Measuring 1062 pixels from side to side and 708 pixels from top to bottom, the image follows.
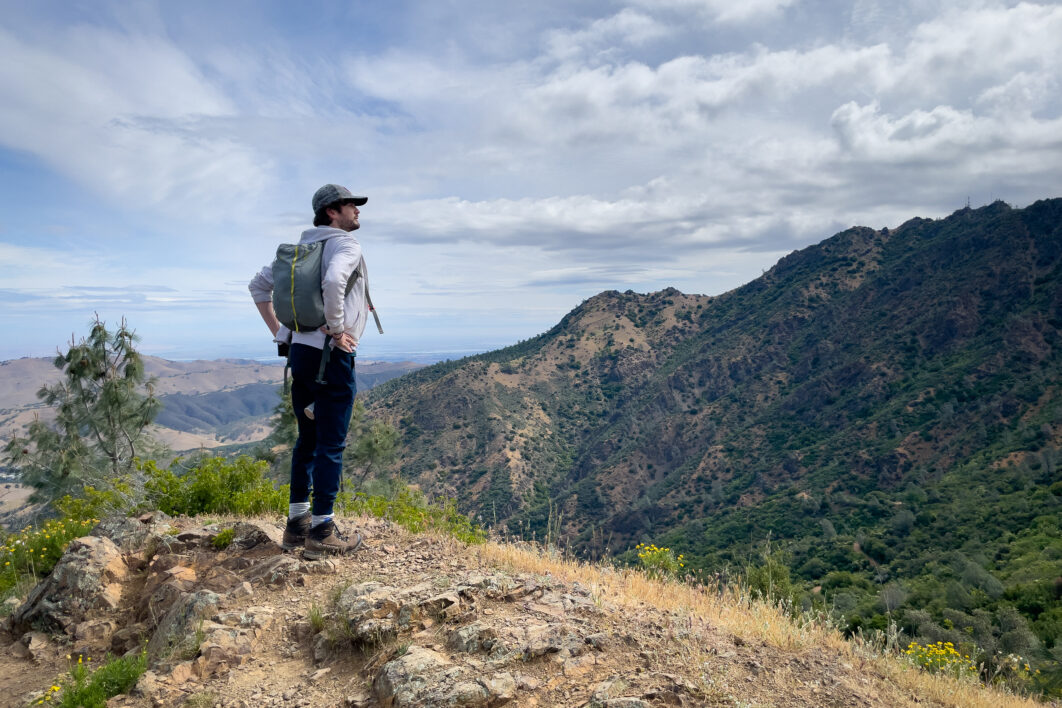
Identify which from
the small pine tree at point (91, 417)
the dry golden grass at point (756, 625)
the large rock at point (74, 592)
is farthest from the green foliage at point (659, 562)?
the small pine tree at point (91, 417)

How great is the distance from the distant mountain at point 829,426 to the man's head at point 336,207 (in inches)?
361

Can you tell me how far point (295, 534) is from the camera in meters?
4.36

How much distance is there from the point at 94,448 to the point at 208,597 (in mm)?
16370

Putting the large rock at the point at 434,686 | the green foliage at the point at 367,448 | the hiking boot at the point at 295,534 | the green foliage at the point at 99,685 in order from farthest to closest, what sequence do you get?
the green foliage at the point at 367,448
the hiking boot at the point at 295,534
the green foliage at the point at 99,685
the large rock at the point at 434,686

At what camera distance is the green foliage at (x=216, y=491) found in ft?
19.7

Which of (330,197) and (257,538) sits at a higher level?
(330,197)

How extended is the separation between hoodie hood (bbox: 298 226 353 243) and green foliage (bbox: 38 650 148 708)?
265 cm

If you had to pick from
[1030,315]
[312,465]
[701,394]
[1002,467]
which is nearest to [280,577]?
[312,465]

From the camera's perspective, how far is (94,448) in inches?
641

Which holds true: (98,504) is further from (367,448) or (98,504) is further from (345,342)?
(367,448)

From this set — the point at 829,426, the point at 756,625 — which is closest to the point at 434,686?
the point at 756,625

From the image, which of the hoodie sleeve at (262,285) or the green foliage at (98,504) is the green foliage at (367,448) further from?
the hoodie sleeve at (262,285)

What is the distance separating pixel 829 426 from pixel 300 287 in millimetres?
59756

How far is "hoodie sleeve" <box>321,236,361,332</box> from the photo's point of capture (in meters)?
3.58
